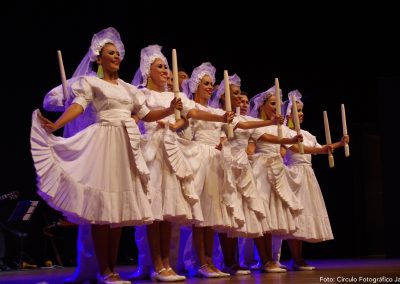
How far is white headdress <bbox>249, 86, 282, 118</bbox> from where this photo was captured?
631cm

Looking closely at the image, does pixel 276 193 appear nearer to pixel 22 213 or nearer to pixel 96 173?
pixel 96 173

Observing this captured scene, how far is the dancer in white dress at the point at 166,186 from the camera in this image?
440 cm

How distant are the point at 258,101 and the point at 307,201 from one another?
3.57 ft

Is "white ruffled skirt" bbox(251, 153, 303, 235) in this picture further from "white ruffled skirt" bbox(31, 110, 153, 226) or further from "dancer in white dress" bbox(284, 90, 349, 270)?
"white ruffled skirt" bbox(31, 110, 153, 226)

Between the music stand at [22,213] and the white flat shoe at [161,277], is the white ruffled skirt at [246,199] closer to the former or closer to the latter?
the white flat shoe at [161,277]

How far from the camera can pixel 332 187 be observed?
995 cm

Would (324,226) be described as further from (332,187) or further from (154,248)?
(332,187)

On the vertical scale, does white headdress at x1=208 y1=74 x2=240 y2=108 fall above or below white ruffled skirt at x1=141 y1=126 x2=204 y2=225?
above

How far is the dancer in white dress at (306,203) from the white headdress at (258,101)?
19.9 inches

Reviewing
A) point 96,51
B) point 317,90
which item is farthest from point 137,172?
point 317,90

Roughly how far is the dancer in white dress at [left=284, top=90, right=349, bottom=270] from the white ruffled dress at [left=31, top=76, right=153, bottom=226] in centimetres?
235

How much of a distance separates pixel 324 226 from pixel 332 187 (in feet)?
12.4

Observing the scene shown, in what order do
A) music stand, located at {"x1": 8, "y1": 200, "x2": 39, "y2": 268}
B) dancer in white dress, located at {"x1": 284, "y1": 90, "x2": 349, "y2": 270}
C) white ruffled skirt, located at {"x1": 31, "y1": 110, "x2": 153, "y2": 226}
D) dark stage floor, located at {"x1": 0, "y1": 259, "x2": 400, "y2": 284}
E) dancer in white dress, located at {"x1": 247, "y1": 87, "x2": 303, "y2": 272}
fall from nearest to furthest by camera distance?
1. dark stage floor, located at {"x1": 0, "y1": 259, "x2": 400, "y2": 284}
2. white ruffled skirt, located at {"x1": 31, "y1": 110, "x2": 153, "y2": 226}
3. dancer in white dress, located at {"x1": 247, "y1": 87, "x2": 303, "y2": 272}
4. dancer in white dress, located at {"x1": 284, "y1": 90, "x2": 349, "y2": 270}
5. music stand, located at {"x1": 8, "y1": 200, "x2": 39, "y2": 268}

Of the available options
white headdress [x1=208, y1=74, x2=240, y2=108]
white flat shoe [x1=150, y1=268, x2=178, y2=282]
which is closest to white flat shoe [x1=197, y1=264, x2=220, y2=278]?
white flat shoe [x1=150, y1=268, x2=178, y2=282]
